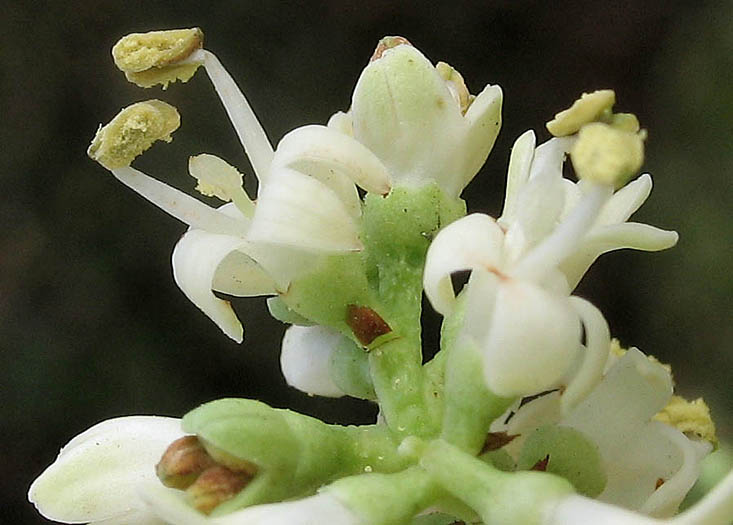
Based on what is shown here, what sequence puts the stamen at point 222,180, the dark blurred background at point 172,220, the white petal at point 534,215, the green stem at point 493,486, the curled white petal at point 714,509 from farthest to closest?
the dark blurred background at point 172,220
the stamen at point 222,180
the white petal at point 534,215
the green stem at point 493,486
the curled white petal at point 714,509

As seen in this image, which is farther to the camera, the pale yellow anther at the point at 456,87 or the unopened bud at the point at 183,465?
the pale yellow anther at the point at 456,87

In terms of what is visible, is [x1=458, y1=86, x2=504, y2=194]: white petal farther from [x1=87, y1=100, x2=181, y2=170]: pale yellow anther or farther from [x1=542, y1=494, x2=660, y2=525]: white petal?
[x1=542, y1=494, x2=660, y2=525]: white petal

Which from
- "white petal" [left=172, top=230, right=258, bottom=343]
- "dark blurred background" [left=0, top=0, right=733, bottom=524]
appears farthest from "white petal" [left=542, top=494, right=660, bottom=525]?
"dark blurred background" [left=0, top=0, right=733, bottom=524]

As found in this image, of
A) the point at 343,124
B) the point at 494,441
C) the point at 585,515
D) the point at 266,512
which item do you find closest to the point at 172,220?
the point at 343,124

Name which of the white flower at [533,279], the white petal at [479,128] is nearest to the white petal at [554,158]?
the white flower at [533,279]

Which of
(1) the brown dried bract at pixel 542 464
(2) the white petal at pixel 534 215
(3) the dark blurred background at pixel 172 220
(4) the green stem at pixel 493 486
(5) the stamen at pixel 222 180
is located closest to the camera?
(4) the green stem at pixel 493 486

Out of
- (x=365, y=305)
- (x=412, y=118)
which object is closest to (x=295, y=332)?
(x=365, y=305)

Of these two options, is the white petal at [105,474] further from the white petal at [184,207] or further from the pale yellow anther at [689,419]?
the pale yellow anther at [689,419]
